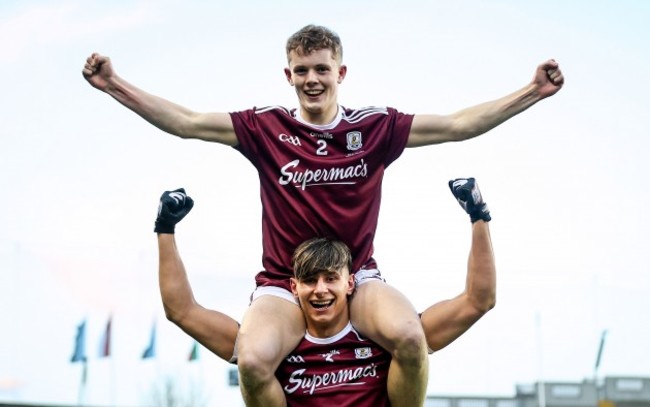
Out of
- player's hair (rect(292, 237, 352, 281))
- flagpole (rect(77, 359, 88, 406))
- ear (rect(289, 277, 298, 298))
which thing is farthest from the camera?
flagpole (rect(77, 359, 88, 406))

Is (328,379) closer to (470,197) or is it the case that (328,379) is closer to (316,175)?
(316,175)

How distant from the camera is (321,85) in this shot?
829 cm

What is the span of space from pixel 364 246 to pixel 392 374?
1.00 meters

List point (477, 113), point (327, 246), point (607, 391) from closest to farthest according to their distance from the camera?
point (327, 246)
point (477, 113)
point (607, 391)

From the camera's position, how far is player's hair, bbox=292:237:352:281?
788cm

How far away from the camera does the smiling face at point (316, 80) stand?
8211 millimetres

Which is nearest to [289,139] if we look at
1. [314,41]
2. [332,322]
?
[314,41]

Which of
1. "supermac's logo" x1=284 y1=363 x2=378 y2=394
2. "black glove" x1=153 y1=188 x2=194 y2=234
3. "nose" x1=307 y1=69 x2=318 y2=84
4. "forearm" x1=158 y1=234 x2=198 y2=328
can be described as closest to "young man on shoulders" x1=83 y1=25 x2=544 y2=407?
"nose" x1=307 y1=69 x2=318 y2=84

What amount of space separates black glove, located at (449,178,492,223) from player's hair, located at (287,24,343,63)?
4.31ft

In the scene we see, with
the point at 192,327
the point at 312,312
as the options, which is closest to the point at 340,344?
the point at 312,312

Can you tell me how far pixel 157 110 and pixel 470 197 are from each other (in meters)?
2.38

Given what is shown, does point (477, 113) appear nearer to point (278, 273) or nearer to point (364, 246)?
point (364, 246)

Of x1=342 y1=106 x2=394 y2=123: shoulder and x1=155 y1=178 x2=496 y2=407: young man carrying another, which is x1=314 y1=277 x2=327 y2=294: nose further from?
x1=342 y1=106 x2=394 y2=123: shoulder

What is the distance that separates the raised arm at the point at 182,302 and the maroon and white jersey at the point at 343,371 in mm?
540
